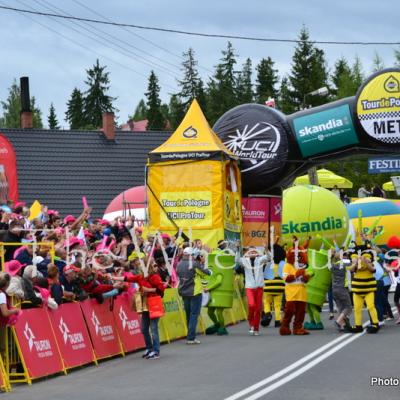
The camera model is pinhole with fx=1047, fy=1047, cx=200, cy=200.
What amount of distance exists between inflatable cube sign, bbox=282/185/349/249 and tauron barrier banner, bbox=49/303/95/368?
33.7 ft

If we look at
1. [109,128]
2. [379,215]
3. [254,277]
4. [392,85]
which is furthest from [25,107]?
[254,277]

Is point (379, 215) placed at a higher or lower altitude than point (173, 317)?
higher

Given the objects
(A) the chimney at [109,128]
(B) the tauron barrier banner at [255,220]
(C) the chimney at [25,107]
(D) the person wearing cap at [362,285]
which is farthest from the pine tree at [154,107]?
(D) the person wearing cap at [362,285]

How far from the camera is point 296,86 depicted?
96.5 meters

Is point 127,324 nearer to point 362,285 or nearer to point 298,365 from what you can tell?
point 298,365

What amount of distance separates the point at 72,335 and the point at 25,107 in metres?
43.0

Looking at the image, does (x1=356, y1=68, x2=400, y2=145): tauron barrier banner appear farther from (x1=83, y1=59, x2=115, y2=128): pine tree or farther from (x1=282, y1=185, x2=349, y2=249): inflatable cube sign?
(x1=83, y1=59, x2=115, y2=128): pine tree

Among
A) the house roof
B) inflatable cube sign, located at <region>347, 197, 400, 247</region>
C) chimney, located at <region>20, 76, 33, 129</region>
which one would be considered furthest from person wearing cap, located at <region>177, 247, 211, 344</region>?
chimney, located at <region>20, 76, 33, 129</region>

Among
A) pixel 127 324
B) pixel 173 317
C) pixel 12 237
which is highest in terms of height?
pixel 12 237

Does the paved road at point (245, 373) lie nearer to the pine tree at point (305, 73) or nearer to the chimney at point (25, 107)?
the chimney at point (25, 107)

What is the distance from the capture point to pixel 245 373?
1402cm

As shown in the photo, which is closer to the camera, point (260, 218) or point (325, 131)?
point (325, 131)

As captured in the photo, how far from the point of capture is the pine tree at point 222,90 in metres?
104

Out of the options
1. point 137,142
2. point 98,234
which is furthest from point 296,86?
point 98,234
